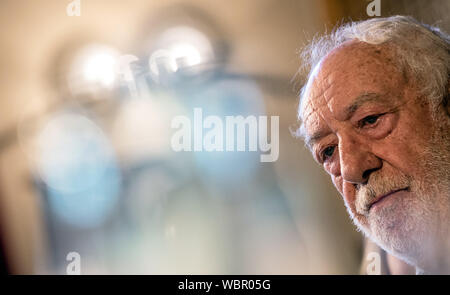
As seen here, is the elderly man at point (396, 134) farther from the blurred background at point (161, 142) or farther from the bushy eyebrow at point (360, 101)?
the blurred background at point (161, 142)

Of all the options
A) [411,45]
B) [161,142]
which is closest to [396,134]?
[411,45]

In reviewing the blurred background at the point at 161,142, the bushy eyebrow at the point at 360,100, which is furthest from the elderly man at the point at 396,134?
the blurred background at the point at 161,142

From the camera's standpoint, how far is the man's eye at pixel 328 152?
134cm

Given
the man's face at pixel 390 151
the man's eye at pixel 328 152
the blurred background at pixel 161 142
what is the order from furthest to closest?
the blurred background at pixel 161 142, the man's eye at pixel 328 152, the man's face at pixel 390 151

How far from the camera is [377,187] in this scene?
1.22m

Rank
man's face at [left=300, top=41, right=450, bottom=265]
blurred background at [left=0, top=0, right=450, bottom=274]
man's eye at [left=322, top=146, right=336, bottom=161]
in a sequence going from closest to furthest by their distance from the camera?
1. man's face at [left=300, top=41, right=450, bottom=265]
2. man's eye at [left=322, top=146, right=336, bottom=161]
3. blurred background at [left=0, top=0, right=450, bottom=274]

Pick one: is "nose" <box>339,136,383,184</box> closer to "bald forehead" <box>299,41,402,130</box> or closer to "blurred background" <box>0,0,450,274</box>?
"bald forehead" <box>299,41,402,130</box>

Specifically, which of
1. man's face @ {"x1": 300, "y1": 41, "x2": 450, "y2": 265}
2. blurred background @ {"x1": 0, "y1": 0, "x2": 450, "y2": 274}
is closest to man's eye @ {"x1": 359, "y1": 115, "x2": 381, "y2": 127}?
man's face @ {"x1": 300, "y1": 41, "x2": 450, "y2": 265}

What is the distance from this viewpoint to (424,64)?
48.4 inches

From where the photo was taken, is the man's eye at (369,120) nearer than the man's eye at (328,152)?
Yes

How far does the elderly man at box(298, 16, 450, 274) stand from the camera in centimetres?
121

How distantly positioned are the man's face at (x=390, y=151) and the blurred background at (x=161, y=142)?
0.23 meters

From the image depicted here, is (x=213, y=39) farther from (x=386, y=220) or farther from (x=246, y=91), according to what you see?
(x=386, y=220)
